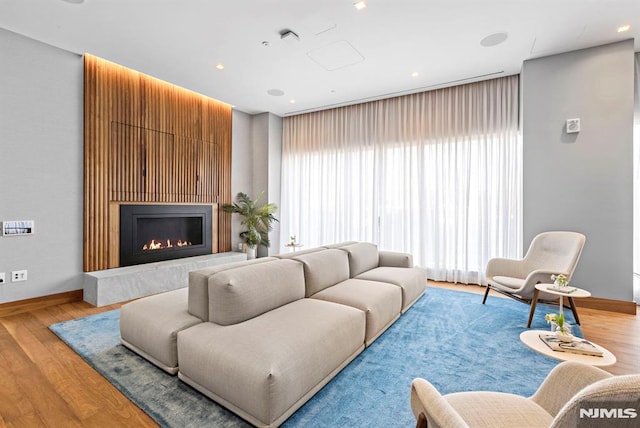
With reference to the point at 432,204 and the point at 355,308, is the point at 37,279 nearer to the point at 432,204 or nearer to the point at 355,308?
the point at 355,308

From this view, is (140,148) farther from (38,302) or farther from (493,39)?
(493,39)

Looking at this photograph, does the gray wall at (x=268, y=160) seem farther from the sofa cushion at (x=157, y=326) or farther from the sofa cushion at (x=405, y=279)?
the sofa cushion at (x=157, y=326)

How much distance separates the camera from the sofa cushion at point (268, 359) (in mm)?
1472

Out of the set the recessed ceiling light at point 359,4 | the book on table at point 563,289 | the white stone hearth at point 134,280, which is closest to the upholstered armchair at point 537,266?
the book on table at point 563,289

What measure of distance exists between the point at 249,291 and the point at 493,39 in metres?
3.70

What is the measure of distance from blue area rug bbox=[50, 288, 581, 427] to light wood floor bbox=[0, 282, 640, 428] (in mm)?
80

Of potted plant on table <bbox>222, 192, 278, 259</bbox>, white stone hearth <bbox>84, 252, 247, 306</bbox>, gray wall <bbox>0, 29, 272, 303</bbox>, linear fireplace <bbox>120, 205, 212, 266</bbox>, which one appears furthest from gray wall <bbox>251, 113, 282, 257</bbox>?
gray wall <bbox>0, 29, 272, 303</bbox>

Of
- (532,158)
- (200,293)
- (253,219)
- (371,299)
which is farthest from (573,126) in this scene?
(253,219)

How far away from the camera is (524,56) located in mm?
3707

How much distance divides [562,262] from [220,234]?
5012 mm

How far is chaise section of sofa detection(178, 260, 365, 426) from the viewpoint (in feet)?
4.89

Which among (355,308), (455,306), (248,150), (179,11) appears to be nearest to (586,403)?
(355,308)

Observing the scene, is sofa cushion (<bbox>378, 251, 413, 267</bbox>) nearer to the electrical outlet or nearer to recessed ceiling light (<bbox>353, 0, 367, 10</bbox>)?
recessed ceiling light (<bbox>353, 0, 367, 10</bbox>)

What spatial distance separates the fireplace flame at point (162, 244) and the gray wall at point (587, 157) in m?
5.07
